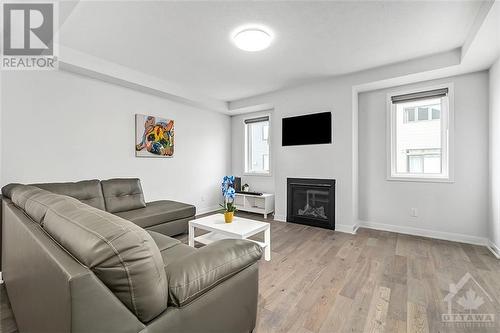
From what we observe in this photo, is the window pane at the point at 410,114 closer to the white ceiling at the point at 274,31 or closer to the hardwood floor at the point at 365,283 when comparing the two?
the white ceiling at the point at 274,31

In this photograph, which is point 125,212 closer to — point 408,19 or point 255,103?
point 255,103

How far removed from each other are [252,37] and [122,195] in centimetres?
260

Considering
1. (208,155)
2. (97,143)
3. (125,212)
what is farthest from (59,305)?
(208,155)

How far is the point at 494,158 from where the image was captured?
107 inches

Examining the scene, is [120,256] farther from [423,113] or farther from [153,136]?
[423,113]

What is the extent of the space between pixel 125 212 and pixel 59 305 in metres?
2.48

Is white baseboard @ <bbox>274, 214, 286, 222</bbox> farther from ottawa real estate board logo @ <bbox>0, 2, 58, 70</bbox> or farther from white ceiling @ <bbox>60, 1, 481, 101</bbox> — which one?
ottawa real estate board logo @ <bbox>0, 2, 58, 70</bbox>

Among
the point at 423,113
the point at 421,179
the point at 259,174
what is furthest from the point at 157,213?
the point at 423,113

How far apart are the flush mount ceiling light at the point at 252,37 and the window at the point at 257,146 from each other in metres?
2.53

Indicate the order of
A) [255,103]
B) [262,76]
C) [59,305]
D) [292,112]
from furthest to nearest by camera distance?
[255,103] → [292,112] → [262,76] → [59,305]

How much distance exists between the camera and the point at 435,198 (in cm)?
326

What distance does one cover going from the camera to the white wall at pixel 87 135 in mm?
2617

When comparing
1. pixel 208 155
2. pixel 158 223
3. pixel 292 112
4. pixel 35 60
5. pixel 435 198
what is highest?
pixel 35 60

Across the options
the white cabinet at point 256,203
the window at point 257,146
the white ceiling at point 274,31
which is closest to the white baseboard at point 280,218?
the white cabinet at point 256,203
